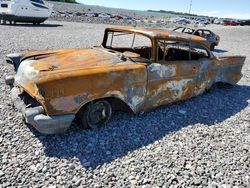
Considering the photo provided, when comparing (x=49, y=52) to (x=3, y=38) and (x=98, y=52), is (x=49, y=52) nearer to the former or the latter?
(x=98, y=52)

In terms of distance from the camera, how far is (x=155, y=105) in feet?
16.9

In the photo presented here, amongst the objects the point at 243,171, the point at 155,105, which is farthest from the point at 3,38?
the point at 243,171

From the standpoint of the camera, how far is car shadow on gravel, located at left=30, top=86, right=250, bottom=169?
12.5 feet

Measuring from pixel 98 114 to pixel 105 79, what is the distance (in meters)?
0.60

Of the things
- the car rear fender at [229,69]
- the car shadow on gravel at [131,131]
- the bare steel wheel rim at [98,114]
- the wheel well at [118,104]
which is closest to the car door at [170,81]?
the car shadow on gravel at [131,131]

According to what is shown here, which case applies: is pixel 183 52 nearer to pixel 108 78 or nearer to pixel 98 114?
pixel 108 78

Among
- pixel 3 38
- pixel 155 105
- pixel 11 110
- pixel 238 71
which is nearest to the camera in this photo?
pixel 11 110

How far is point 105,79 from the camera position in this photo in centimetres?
418

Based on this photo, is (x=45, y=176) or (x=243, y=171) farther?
(x=243, y=171)

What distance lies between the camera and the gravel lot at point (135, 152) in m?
3.38

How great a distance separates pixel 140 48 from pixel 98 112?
6.84 feet

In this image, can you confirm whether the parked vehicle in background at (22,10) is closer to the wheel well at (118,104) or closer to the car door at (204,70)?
the car door at (204,70)

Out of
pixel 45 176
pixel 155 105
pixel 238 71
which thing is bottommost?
pixel 45 176

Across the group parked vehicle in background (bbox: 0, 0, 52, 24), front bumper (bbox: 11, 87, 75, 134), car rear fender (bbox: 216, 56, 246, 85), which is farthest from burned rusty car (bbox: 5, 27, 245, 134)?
parked vehicle in background (bbox: 0, 0, 52, 24)
